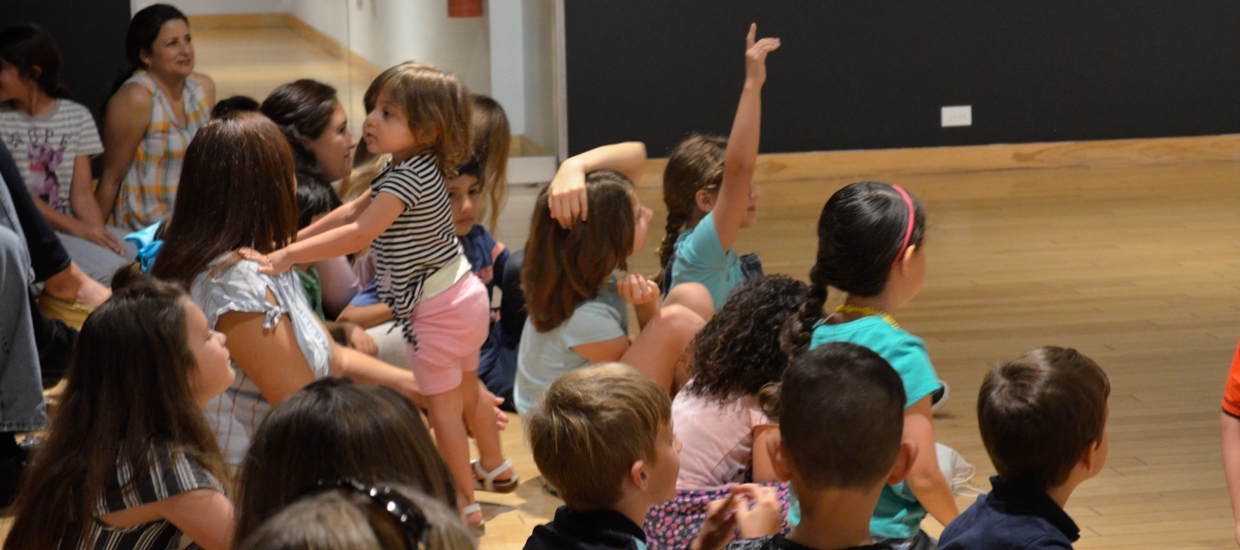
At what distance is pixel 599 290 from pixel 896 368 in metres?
1.29

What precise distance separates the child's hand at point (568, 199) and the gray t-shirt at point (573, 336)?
25cm

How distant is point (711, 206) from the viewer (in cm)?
340

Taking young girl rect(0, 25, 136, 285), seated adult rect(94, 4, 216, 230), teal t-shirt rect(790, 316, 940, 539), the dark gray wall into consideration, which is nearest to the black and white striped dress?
teal t-shirt rect(790, 316, 940, 539)

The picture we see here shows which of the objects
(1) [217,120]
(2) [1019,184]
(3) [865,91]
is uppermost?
(1) [217,120]

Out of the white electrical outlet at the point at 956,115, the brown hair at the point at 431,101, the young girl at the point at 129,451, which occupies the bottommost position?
the white electrical outlet at the point at 956,115

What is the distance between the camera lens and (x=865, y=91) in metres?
8.27

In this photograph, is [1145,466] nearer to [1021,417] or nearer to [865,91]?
A: [1021,417]

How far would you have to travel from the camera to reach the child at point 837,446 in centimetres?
158

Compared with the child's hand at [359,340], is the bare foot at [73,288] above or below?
above

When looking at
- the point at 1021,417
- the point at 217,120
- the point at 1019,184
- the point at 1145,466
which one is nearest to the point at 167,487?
the point at 217,120

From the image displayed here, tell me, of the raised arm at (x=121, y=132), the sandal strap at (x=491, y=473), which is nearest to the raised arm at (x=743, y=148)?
the sandal strap at (x=491, y=473)

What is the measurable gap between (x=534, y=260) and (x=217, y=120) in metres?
0.97

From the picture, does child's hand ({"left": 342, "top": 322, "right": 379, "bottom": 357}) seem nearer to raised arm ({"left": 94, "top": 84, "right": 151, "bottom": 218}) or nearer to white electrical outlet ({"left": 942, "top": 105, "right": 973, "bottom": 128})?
raised arm ({"left": 94, "top": 84, "right": 151, "bottom": 218})

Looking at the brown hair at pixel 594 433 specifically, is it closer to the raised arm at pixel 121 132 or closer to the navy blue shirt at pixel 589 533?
the navy blue shirt at pixel 589 533
